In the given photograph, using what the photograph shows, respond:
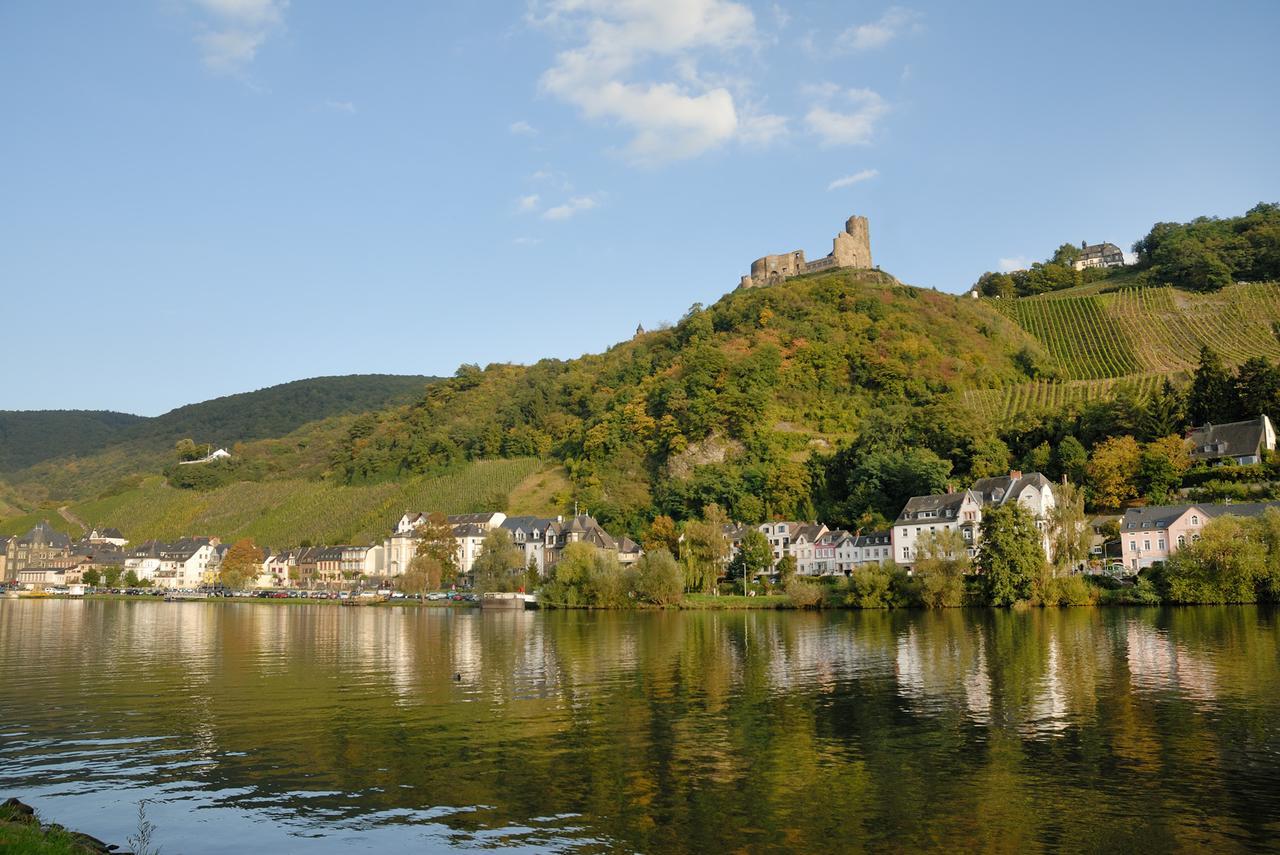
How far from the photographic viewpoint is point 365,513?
156 m

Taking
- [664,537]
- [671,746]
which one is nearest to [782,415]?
[664,537]

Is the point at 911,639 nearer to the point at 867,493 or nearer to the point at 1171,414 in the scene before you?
the point at 867,493

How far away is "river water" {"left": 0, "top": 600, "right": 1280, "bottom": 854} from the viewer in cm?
1798

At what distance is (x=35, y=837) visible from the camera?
1402 centimetres

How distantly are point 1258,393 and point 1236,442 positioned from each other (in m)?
8.81

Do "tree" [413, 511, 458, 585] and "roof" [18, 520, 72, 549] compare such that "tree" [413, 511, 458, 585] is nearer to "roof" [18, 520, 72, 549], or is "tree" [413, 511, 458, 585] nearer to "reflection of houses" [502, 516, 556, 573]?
"reflection of houses" [502, 516, 556, 573]

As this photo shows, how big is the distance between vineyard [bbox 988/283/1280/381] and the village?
127 feet

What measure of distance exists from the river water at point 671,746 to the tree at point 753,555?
46.3m

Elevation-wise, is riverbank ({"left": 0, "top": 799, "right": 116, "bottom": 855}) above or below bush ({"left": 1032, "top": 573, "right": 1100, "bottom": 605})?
above

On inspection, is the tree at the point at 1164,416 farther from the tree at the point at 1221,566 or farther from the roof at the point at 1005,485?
the tree at the point at 1221,566

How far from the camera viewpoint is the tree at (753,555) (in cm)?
9643

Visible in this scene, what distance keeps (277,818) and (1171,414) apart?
101434 mm

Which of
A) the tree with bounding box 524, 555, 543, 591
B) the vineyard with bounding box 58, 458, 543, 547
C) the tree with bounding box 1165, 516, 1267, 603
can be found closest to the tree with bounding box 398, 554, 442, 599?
the tree with bounding box 524, 555, 543, 591

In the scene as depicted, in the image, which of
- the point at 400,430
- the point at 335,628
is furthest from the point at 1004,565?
the point at 400,430
